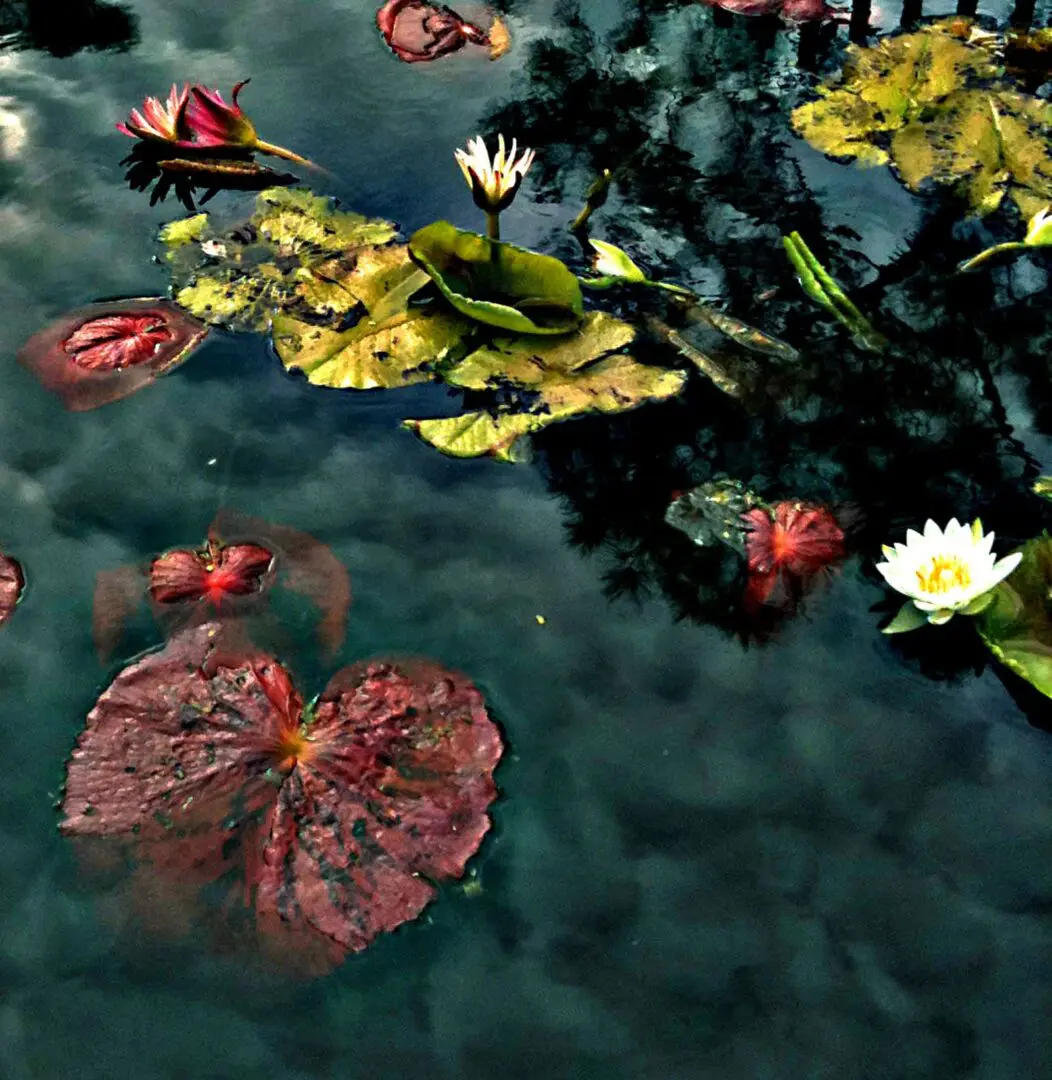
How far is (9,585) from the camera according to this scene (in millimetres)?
2541

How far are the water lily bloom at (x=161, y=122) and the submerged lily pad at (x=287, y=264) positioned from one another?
360mm

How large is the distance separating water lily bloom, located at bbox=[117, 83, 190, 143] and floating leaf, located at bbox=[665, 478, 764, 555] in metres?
2.17

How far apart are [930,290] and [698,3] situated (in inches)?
71.3

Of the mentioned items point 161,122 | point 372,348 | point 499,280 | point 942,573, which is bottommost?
point 942,573

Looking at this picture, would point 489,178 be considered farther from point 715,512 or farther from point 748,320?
point 715,512

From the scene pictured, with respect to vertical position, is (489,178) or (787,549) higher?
(489,178)

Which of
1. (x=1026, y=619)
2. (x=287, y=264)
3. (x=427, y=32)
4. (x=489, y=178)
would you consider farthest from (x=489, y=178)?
(x=1026, y=619)

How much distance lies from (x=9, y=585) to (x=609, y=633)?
57.3 inches

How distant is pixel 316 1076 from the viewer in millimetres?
1890

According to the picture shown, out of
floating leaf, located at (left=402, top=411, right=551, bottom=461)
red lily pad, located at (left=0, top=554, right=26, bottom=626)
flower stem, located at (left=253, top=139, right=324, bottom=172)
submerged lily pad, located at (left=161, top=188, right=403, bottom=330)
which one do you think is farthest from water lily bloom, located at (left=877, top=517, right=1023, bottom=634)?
A: flower stem, located at (left=253, top=139, right=324, bottom=172)

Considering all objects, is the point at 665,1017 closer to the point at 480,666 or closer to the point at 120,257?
the point at 480,666

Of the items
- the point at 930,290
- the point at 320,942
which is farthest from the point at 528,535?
the point at 930,290

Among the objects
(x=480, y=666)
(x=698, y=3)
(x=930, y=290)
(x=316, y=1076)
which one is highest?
(x=698, y=3)

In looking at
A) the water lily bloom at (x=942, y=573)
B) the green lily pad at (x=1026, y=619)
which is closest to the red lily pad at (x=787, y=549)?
the water lily bloom at (x=942, y=573)
